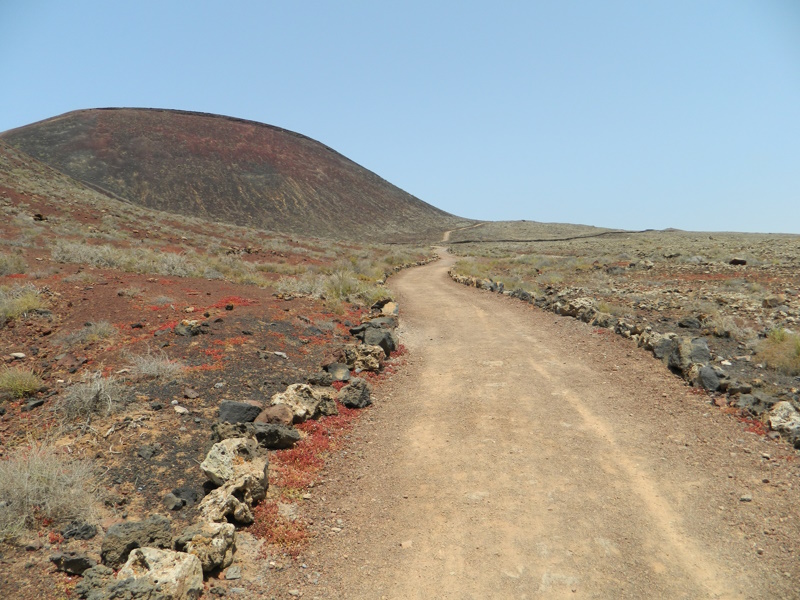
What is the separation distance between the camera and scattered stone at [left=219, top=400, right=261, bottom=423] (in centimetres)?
778

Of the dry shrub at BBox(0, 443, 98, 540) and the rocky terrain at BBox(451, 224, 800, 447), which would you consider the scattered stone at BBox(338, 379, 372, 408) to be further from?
the rocky terrain at BBox(451, 224, 800, 447)

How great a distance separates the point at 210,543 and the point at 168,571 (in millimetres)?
533

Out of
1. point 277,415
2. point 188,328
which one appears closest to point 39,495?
point 277,415

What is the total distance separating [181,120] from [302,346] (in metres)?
101

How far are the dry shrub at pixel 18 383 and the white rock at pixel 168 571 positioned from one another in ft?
17.6

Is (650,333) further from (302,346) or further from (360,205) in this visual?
(360,205)

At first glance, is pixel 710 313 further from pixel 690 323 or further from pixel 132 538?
pixel 132 538

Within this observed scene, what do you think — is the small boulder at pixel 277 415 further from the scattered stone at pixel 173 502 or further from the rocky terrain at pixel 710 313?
the rocky terrain at pixel 710 313

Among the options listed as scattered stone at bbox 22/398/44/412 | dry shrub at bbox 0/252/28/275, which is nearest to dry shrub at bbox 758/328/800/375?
scattered stone at bbox 22/398/44/412

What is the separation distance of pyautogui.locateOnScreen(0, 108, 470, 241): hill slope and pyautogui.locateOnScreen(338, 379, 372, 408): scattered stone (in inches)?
2600

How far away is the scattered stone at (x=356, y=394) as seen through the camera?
31.2ft

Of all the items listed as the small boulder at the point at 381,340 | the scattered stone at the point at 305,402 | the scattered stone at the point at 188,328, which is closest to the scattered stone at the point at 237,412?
the scattered stone at the point at 305,402

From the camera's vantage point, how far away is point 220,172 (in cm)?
8381

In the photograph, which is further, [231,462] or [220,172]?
[220,172]
